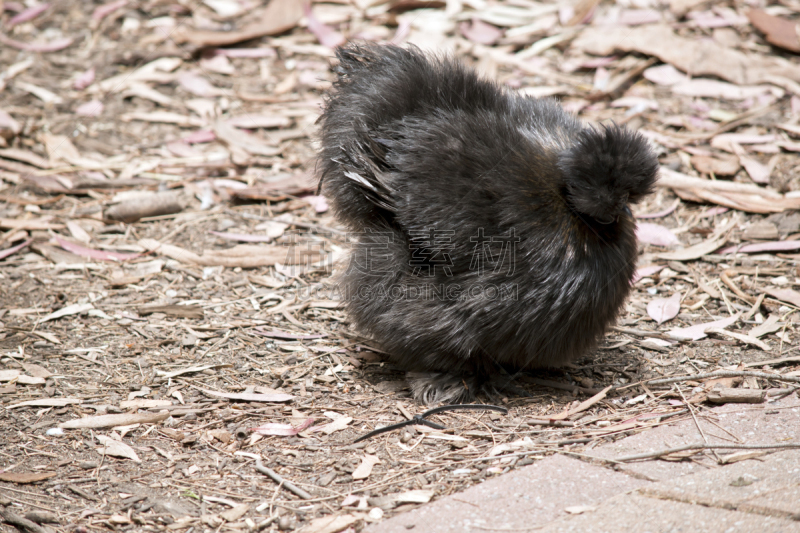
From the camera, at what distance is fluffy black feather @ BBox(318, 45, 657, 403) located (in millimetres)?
2721

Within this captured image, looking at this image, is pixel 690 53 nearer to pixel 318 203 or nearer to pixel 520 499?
pixel 318 203

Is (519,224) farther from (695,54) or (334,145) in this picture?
(695,54)

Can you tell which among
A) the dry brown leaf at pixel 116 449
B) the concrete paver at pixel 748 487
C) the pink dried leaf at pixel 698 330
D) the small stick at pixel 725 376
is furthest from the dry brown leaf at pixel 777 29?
the dry brown leaf at pixel 116 449

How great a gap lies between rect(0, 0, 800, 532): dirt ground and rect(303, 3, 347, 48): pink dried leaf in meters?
0.03

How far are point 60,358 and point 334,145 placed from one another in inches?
64.6

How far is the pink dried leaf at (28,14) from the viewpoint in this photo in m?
6.44

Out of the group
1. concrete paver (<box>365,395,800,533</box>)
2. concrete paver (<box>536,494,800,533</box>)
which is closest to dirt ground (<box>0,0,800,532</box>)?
concrete paver (<box>365,395,800,533</box>)

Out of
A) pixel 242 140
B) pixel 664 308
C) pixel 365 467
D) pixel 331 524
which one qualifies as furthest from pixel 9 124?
pixel 664 308

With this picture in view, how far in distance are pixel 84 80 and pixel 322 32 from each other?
2.07m

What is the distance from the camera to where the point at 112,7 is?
650 centimetres

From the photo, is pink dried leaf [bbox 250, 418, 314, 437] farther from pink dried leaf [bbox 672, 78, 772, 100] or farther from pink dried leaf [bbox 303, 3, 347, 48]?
pink dried leaf [bbox 303, 3, 347, 48]

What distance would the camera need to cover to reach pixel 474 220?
8.96ft

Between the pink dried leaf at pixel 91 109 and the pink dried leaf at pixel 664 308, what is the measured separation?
4415 millimetres

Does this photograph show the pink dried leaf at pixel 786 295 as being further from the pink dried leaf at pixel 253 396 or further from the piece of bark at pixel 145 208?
the piece of bark at pixel 145 208
